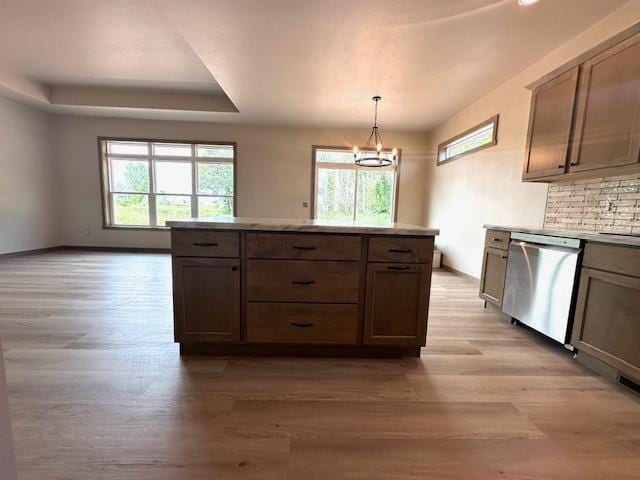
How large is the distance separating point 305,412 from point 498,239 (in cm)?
247

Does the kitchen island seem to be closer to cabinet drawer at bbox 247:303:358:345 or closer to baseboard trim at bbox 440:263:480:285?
cabinet drawer at bbox 247:303:358:345

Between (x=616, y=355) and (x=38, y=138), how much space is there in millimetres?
8604

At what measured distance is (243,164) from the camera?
19.4 ft

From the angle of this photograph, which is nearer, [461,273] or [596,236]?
[596,236]

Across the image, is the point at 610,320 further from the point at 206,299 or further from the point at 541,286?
the point at 206,299

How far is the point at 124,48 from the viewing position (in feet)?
11.6

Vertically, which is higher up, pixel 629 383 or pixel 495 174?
pixel 495 174

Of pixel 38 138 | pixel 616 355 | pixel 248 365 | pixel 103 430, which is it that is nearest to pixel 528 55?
pixel 616 355

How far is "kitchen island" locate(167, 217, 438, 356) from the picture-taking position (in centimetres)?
179

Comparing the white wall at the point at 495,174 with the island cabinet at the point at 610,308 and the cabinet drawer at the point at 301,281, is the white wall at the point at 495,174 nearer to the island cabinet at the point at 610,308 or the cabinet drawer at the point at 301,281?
the island cabinet at the point at 610,308

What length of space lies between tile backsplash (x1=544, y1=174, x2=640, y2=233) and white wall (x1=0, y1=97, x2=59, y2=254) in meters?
8.09

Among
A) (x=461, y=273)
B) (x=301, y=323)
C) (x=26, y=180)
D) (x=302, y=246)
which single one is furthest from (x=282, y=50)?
(x=26, y=180)

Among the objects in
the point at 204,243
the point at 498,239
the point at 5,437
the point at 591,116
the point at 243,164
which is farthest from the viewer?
the point at 243,164

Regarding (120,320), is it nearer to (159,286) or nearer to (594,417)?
(159,286)
